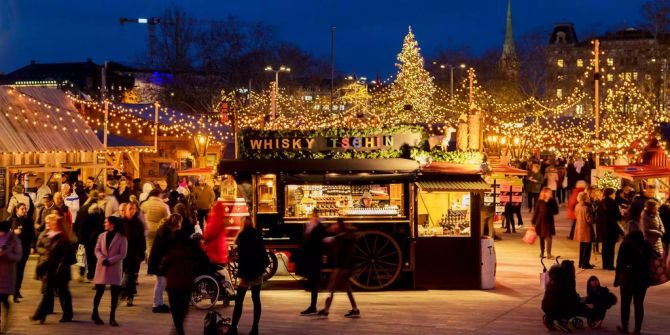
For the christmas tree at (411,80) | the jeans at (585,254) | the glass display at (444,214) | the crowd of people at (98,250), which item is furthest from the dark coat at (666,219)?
the christmas tree at (411,80)

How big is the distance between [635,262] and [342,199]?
17.5ft

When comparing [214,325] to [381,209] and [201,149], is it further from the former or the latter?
[201,149]

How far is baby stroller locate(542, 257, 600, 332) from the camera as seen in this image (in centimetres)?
1173

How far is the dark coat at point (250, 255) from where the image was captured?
11.3 meters

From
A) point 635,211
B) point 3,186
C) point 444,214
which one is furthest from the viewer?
point 3,186

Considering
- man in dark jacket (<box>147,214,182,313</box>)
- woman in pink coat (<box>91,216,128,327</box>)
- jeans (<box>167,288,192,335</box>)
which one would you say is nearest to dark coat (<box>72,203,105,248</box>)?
woman in pink coat (<box>91,216,128,327</box>)

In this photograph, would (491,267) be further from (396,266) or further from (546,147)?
(546,147)

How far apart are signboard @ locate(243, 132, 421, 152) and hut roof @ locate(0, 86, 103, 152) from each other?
10024mm

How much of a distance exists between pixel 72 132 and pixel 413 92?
110ft

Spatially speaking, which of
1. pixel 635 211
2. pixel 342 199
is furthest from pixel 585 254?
pixel 342 199

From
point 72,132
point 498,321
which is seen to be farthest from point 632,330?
point 72,132

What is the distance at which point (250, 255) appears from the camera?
1139 centimetres

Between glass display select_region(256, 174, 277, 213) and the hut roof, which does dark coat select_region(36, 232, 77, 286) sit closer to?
glass display select_region(256, 174, 277, 213)

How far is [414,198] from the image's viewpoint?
594 inches
